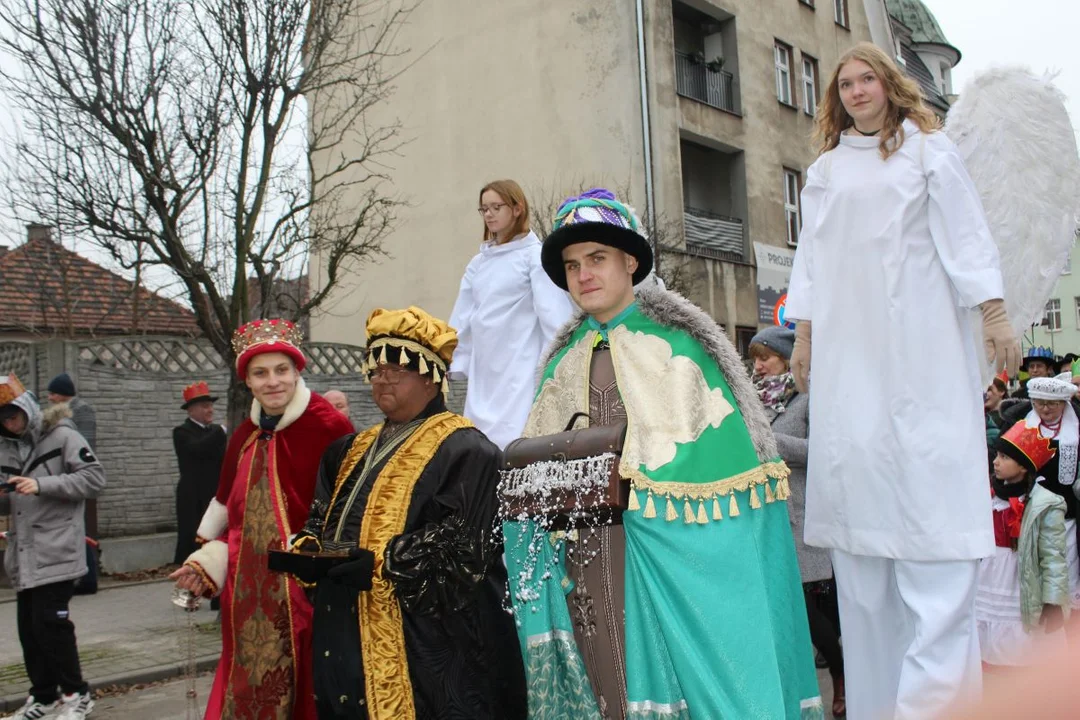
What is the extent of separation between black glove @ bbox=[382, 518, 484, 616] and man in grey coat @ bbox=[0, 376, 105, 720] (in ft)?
10.2

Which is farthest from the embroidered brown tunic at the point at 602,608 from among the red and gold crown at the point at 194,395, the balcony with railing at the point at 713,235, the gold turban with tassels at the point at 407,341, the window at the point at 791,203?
the window at the point at 791,203

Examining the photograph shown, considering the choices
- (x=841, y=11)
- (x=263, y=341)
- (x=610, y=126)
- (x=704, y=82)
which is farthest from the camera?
(x=841, y=11)

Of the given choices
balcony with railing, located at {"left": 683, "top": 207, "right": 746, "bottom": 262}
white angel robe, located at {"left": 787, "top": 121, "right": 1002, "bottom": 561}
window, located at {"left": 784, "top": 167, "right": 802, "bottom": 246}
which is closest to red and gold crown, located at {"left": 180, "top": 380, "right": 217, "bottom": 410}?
white angel robe, located at {"left": 787, "top": 121, "right": 1002, "bottom": 561}

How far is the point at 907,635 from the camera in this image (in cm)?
346

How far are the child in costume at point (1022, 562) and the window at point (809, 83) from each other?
58.0ft

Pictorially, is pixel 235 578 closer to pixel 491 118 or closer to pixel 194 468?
pixel 194 468

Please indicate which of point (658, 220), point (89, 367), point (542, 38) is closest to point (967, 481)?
point (89, 367)

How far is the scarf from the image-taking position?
513 centimetres

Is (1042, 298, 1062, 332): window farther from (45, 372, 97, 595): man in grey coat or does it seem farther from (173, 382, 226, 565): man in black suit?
(45, 372, 97, 595): man in grey coat

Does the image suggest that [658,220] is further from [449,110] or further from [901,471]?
[901,471]

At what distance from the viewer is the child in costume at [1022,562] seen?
5590mm

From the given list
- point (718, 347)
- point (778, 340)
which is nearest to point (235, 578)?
point (718, 347)

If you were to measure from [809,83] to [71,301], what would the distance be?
15703 millimetres

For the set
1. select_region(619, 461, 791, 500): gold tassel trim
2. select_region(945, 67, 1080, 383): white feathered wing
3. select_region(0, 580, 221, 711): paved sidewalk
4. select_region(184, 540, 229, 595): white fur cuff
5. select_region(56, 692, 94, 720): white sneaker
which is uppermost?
select_region(945, 67, 1080, 383): white feathered wing
